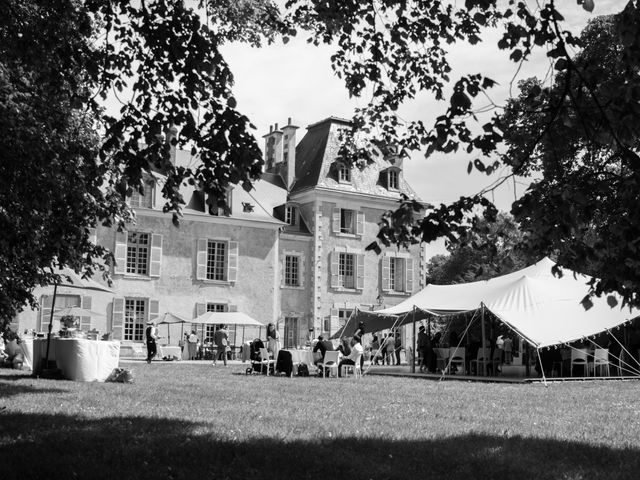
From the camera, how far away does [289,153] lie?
35594 mm

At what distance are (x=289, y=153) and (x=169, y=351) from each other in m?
11.6

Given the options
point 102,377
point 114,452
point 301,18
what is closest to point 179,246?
point 102,377

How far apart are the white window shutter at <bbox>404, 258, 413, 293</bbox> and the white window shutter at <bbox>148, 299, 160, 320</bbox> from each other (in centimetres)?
1151

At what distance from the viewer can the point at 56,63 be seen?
293 inches

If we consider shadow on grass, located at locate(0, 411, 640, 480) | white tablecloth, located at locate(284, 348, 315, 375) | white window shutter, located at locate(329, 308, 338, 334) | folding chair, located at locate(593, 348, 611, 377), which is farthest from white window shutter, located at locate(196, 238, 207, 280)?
shadow on grass, located at locate(0, 411, 640, 480)

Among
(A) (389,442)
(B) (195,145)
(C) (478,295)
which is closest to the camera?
(B) (195,145)

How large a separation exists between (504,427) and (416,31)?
4.23 metres

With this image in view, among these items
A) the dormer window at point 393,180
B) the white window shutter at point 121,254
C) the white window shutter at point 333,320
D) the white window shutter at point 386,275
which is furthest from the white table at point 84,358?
the dormer window at point 393,180

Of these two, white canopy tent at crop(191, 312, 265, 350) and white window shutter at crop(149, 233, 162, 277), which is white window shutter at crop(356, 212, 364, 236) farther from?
white window shutter at crop(149, 233, 162, 277)

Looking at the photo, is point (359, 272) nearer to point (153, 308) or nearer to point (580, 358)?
point (153, 308)

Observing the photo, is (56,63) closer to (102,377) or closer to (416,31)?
(416,31)

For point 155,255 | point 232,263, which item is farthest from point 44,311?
point 232,263

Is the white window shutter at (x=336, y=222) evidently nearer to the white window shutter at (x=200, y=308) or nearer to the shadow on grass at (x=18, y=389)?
the white window shutter at (x=200, y=308)

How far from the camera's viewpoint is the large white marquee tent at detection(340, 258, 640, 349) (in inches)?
718
